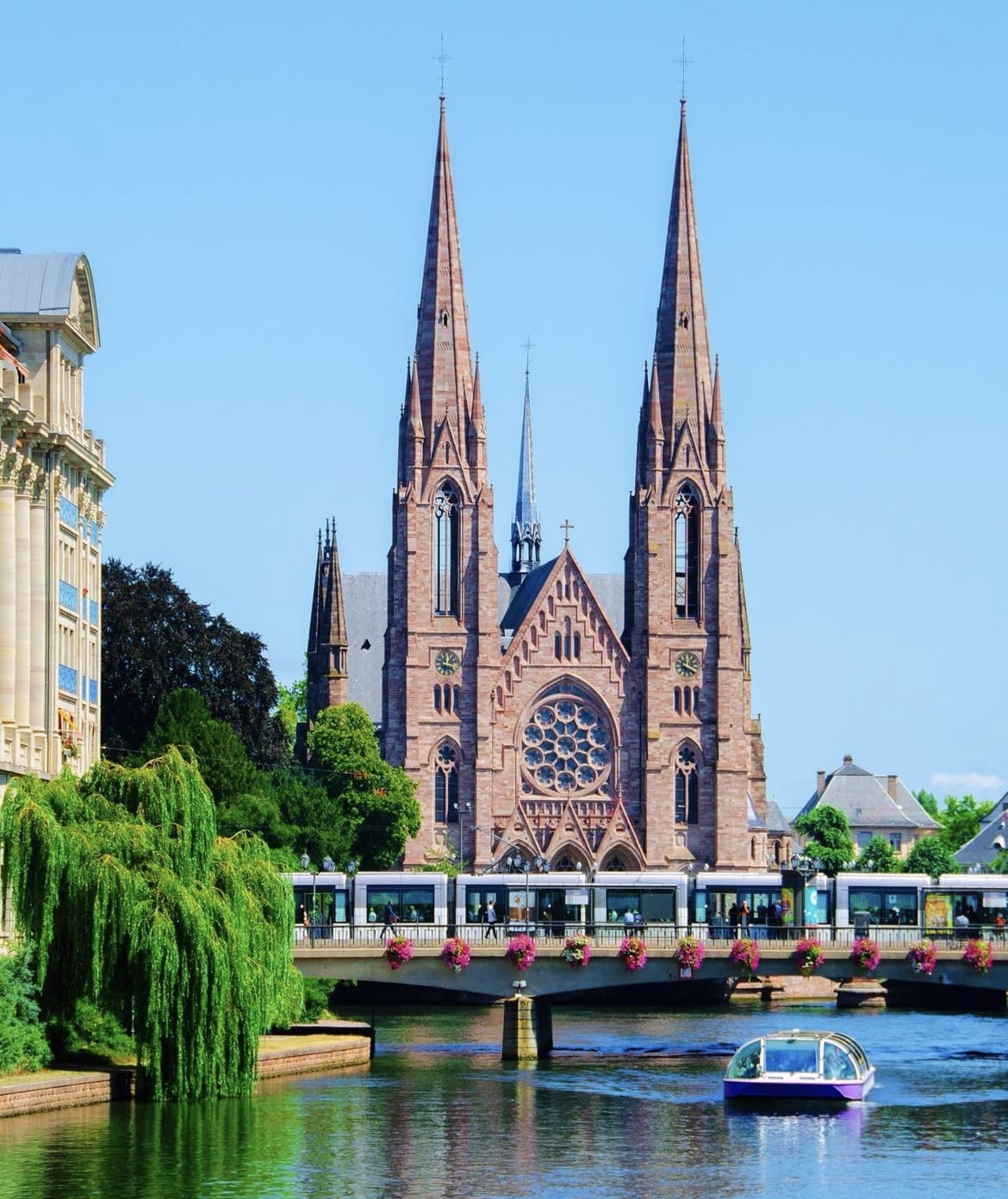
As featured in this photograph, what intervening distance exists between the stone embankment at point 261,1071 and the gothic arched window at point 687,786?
229 ft

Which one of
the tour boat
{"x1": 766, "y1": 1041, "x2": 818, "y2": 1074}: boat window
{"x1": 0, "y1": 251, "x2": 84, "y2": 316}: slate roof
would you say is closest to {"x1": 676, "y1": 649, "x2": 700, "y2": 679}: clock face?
{"x1": 0, "y1": 251, "x2": 84, "y2": 316}: slate roof

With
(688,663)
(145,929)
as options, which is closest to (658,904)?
(145,929)

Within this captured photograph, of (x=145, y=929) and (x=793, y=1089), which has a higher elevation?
(x=145, y=929)

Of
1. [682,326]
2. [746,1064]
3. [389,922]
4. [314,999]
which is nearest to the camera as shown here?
[746,1064]

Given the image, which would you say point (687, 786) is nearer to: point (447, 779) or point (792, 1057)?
point (447, 779)

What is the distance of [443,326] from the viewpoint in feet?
510

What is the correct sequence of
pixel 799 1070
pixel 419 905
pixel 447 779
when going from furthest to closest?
pixel 447 779 → pixel 419 905 → pixel 799 1070

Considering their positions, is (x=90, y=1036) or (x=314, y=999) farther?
(x=314, y=999)

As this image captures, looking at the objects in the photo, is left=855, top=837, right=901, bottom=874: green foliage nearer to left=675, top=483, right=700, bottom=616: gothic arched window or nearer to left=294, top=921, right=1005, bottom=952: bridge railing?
left=675, top=483, right=700, bottom=616: gothic arched window

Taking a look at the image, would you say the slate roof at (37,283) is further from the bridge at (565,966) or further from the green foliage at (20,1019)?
the green foliage at (20,1019)

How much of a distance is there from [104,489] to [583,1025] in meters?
27.8

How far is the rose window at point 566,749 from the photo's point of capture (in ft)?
507

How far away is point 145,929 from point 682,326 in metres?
97.1

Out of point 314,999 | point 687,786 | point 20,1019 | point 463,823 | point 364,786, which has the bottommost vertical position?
point 314,999
